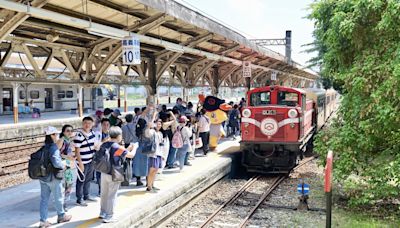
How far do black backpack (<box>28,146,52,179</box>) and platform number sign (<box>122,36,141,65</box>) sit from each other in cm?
418

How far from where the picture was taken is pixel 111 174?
620cm

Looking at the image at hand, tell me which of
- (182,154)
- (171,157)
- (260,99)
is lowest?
(171,157)

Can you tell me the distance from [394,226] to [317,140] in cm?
268

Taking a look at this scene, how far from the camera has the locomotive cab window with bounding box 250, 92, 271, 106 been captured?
12.9 meters

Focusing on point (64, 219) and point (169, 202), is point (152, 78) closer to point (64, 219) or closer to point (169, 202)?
point (169, 202)

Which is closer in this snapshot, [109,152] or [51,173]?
[51,173]

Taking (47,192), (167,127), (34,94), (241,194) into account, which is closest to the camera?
(47,192)

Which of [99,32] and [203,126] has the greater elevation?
[99,32]

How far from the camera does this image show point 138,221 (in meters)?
6.94

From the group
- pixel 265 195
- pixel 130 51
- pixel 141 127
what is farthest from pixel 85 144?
pixel 265 195

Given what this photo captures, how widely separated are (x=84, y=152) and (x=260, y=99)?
23.2 feet

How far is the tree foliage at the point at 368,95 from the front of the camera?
759 centimetres

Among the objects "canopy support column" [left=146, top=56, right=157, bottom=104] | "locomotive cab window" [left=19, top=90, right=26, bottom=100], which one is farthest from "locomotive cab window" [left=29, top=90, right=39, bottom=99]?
"canopy support column" [left=146, top=56, right=157, bottom=104]

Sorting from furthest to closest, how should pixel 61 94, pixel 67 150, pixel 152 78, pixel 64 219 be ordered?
1. pixel 61 94
2. pixel 152 78
3. pixel 67 150
4. pixel 64 219
